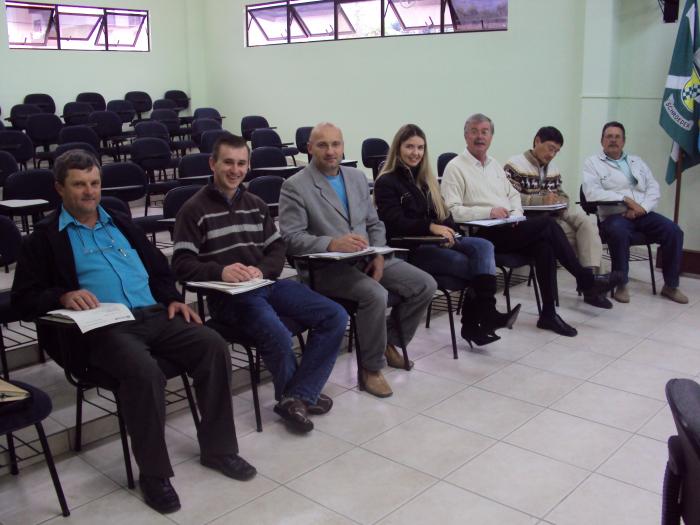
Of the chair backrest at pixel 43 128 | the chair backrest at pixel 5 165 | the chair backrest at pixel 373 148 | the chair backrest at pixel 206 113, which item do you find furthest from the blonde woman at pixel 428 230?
the chair backrest at pixel 206 113

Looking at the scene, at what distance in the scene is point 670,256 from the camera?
5.00 meters

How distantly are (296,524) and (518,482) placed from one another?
830 millimetres

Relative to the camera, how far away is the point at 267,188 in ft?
15.5

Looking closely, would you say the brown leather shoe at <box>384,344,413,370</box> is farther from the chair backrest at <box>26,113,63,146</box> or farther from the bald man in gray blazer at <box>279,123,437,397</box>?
the chair backrest at <box>26,113,63,146</box>

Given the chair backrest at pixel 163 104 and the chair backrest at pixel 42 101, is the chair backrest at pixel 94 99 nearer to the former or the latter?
the chair backrest at pixel 42 101

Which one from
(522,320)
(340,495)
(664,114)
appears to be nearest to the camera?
(340,495)

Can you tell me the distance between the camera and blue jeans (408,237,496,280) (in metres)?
3.89

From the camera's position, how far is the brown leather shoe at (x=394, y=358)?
3.79 metres

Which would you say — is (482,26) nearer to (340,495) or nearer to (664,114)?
(664,114)

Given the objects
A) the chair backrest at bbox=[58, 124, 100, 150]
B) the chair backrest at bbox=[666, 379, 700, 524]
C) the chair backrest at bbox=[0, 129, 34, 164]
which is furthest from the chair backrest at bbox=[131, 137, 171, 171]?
the chair backrest at bbox=[666, 379, 700, 524]

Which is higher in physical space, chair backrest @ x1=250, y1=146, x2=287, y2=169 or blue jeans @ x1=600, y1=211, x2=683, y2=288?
chair backrest @ x1=250, y1=146, x2=287, y2=169

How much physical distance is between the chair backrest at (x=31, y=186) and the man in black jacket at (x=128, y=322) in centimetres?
205

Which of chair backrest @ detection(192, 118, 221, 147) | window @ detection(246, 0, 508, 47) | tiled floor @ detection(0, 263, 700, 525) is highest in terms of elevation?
window @ detection(246, 0, 508, 47)

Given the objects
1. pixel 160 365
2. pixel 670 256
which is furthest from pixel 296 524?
pixel 670 256
